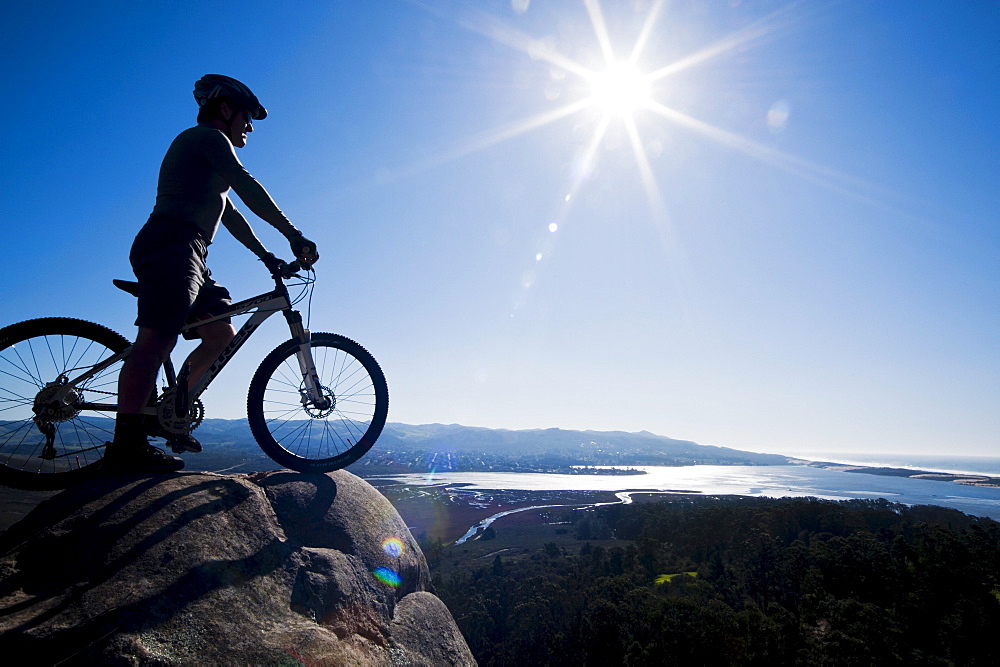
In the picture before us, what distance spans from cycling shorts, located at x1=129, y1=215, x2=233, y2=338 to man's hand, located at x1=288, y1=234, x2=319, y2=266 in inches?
28.5

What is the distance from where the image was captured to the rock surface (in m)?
2.25

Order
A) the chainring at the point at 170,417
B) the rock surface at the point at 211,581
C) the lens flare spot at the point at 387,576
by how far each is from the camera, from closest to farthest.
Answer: the rock surface at the point at 211,581 → the chainring at the point at 170,417 → the lens flare spot at the point at 387,576

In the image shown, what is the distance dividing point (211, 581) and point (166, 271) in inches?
86.6

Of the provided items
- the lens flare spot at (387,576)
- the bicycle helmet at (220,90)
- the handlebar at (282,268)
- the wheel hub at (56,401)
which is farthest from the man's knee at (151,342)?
the lens flare spot at (387,576)

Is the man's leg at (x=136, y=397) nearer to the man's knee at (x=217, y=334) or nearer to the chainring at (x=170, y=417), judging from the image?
the chainring at (x=170, y=417)

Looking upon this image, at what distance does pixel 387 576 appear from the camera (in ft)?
13.1

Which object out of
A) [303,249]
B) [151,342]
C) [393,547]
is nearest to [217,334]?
[151,342]

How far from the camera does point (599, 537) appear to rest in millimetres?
73812

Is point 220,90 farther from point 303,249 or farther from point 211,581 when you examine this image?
point 211,581

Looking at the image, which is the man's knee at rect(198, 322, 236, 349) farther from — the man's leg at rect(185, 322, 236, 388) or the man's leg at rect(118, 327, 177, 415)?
the man's leg at rect(118, 327, 177, 415)

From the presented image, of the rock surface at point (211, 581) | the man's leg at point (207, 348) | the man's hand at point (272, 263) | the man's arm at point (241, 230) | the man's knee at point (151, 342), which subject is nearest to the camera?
the rock surface at point (211, 581)

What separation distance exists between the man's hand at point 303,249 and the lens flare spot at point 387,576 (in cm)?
276

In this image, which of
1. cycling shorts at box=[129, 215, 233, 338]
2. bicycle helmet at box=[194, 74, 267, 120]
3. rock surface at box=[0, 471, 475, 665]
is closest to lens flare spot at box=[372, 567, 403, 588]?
rock surface at box=[0, 471, 475, 665]

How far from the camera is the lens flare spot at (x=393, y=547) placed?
422 centimetres
